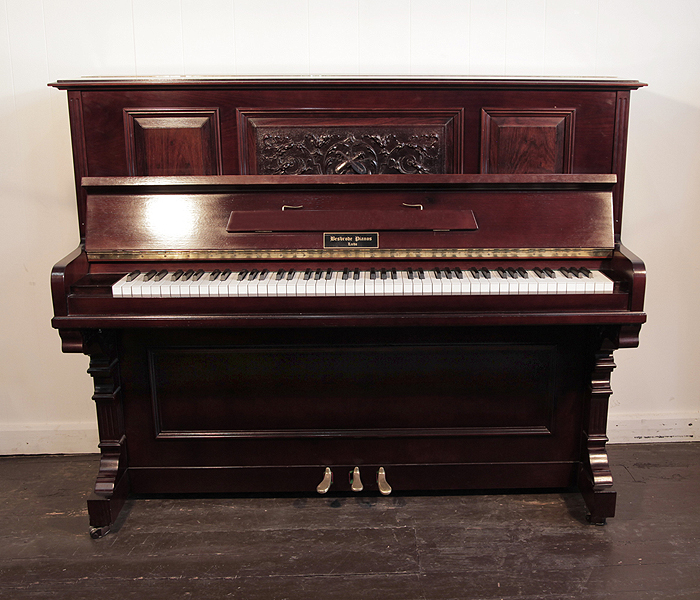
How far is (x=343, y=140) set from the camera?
212 centimetres

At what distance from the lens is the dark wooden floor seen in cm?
174

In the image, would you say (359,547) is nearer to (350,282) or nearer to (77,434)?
(350,282)

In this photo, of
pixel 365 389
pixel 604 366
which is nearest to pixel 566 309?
pixel 604 366

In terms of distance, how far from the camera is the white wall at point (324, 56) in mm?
2367

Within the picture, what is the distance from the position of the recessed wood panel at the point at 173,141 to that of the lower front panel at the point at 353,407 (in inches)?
24.9

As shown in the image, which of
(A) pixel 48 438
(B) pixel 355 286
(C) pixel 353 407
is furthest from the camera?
(A) pixel 48 438

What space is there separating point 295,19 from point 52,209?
1358 millimetres

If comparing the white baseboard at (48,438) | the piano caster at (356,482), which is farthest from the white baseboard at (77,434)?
the piano caster at (356,482)

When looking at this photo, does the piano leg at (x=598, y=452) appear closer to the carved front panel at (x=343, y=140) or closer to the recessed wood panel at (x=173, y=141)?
the carved front panel at (x=343, y=140)

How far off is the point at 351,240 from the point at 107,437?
3.91 ft

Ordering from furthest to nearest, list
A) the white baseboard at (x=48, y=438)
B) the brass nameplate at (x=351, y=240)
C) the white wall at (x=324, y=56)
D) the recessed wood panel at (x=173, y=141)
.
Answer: the white baseboard at (x=48, y=438) < the white wall at (x=324, y=56) < the recessed wood panel at (x=173, y=141) < the brass nameplate at (x=351, y=240)

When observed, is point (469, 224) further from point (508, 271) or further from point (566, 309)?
point (566, 309)

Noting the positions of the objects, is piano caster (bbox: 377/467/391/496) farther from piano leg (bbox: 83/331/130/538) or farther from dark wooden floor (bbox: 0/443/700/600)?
piano leg (bbox: 83/331/130/538)

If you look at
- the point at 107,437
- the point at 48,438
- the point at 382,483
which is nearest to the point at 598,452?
the point at 382,483
